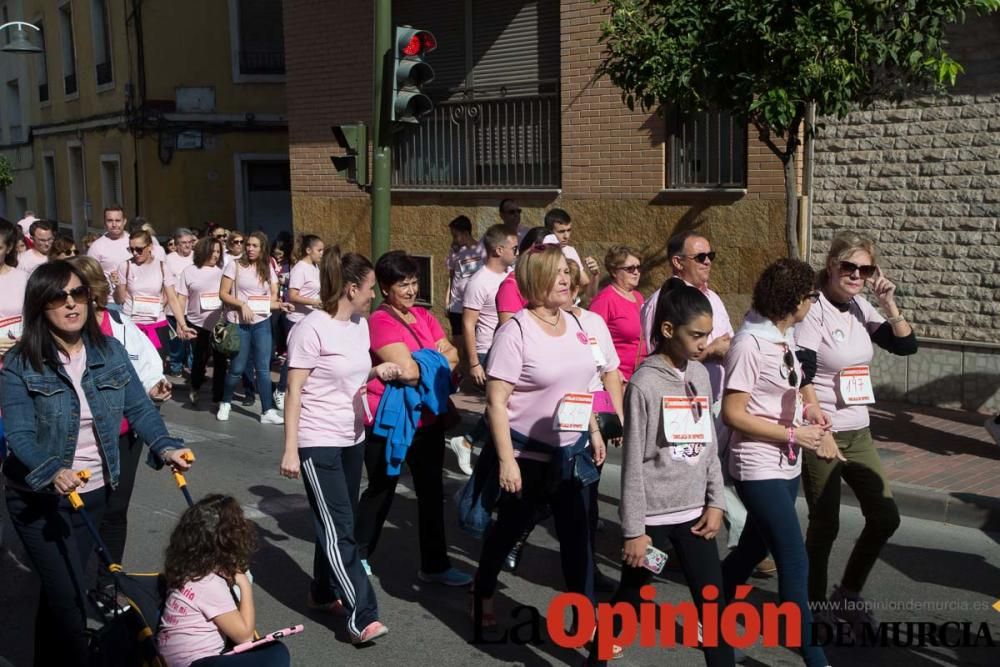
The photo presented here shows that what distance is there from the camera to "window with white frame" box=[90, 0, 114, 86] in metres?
24.3

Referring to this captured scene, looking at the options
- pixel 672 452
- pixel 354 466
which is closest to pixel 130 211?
pixel 354 466

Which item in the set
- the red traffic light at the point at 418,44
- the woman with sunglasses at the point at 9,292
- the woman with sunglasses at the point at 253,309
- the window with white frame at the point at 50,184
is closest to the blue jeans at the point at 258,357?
the woman with sunglasses at the point at 253,309

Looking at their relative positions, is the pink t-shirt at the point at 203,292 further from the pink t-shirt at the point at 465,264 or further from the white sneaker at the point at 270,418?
the pink t-shirt at the point at 465,264

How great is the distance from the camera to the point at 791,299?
489cm

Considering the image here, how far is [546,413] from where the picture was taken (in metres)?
5.06

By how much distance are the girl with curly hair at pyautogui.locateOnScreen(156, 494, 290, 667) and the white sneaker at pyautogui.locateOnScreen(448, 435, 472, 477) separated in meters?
4.78

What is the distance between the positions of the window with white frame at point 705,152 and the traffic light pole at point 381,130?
324 centimetres

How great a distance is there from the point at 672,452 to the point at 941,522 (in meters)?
3.73

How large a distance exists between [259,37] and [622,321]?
1724 centimetres

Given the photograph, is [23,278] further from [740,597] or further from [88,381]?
[740,597]

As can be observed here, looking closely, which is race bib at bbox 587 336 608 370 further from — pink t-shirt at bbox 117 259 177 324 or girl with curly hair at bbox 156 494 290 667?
pink t-shirt at bbox 117 259 177 324

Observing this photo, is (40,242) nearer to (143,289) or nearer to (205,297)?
(143,289)

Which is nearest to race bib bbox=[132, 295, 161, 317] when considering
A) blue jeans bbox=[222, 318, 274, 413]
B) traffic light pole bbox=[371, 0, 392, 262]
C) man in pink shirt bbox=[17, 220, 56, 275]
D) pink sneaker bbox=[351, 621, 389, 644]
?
man in pink shirt bbox=[17, 220, 56, 275]

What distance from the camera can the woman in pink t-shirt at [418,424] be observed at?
18.7ft
